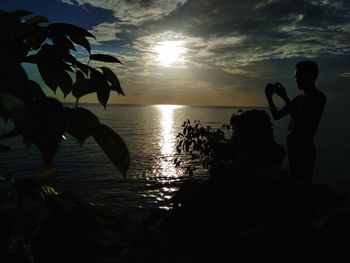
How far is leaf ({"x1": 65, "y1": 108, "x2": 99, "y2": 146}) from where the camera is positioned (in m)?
0.95

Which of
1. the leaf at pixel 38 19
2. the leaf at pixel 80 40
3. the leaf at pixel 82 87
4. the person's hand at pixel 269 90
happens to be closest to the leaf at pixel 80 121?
the leaf at pixel 82 87

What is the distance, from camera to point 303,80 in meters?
6.04

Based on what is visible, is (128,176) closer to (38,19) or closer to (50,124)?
(38,19)

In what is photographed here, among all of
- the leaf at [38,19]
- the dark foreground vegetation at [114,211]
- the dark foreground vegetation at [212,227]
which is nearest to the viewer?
the dark foreground vegetation at [114,211]

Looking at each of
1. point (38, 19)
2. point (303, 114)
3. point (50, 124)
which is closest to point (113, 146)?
point (50, 124)

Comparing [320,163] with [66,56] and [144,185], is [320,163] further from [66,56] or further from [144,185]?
[66,56]

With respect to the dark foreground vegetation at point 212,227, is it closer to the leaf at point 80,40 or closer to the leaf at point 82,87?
the leaf at point 82,87

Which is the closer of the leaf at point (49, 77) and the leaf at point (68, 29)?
the leaf at point (68, 29)

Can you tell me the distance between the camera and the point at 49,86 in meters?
1.29

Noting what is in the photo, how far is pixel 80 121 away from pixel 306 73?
584cm

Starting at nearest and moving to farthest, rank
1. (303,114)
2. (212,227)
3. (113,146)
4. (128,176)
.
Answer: (113,146)
(212,227)
(303,114)
(128,176)

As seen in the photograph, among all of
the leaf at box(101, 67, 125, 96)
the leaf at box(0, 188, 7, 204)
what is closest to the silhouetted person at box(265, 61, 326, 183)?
the leaf at box(101, 67, 125, 96)

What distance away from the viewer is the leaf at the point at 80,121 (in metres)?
0.95

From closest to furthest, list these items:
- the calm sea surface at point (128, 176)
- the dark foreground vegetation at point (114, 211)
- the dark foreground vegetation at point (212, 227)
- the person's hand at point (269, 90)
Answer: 1. the dark foreground vegetation at point (114, 211)
2. the dark foreground vegetation at point (212, 227)
3. the person's hand at point (269, 90)
4. the calm sea surface at point (128, 176)
